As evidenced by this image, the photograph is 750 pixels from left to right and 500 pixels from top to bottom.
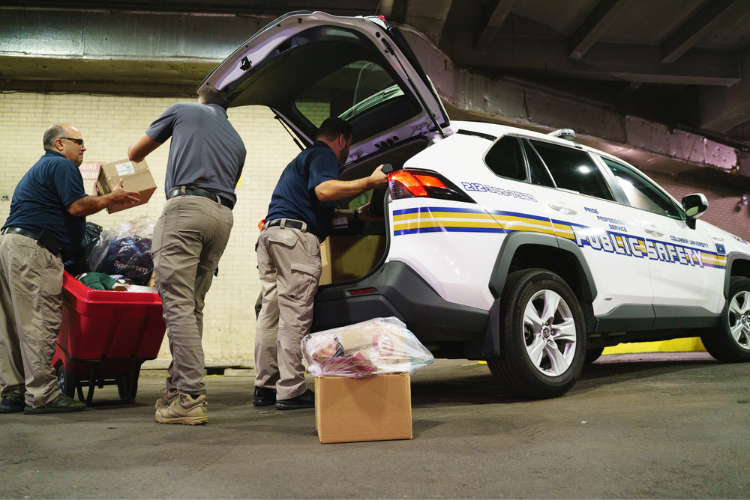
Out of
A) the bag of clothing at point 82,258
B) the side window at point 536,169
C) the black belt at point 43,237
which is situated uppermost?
the side window at point 536,169

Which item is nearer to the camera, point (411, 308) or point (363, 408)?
point (363, 408)

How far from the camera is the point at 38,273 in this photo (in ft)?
11.3

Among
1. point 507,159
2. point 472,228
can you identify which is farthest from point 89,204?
point 507,159

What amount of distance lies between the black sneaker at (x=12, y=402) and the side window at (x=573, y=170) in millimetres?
3737

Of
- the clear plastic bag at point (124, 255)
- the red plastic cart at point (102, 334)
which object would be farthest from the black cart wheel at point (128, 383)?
the clear plastic bag at point (124, 255)

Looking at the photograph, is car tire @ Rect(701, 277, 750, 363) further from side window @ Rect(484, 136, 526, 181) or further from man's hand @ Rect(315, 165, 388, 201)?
man's hand @ Rect(315, 165, 388, 201)

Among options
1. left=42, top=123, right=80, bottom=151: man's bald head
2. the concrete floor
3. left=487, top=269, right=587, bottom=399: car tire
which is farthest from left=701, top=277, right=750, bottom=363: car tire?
left=42, top=123, right=80, bottom=151: man's bald head

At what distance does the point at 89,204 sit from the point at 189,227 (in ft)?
3.18

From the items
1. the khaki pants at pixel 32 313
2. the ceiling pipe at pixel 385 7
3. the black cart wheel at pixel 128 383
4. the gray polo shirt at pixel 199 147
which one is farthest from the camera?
the ceiling pipe at pixel 385 7

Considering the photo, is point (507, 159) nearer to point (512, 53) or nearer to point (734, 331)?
point (734, 331)

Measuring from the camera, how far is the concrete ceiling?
780 centimetres

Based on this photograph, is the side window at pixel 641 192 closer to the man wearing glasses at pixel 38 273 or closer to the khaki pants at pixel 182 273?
the khaki pants at pixel 182 273

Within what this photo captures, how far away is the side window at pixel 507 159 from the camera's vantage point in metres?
3.29

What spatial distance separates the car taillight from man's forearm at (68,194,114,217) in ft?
6.13
